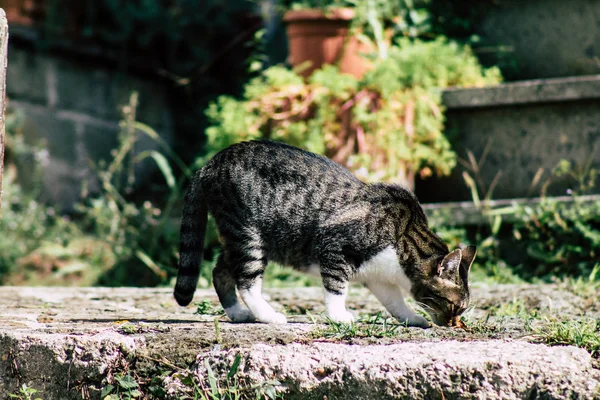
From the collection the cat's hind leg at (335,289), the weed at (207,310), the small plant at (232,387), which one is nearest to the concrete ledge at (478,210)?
the weed at (207,310)

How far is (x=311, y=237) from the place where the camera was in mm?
3252

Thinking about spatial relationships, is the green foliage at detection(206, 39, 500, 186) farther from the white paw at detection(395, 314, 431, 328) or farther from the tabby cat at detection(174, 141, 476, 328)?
the white paw at detection(395, 314, 431, 328)

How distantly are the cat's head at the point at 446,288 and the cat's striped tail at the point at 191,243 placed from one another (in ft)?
2.98

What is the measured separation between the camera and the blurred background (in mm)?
5402

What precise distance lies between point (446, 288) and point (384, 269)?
257 mm

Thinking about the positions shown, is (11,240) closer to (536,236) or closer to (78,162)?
(78,162)

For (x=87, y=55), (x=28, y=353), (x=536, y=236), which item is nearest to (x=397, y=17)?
(x=536, y=236)

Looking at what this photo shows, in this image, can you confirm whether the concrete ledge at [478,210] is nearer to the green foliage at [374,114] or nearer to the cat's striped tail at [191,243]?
the green foliage at [374,114]

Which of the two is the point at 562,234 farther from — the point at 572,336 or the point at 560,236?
the point at 572,336

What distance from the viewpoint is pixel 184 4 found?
7727 millimetres

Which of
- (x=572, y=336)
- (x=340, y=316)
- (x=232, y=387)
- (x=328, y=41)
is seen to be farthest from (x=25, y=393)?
(x=328, y=41)


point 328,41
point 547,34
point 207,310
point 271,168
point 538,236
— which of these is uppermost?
point 547,34

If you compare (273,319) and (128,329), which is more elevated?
(128,329)

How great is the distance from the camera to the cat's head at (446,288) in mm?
3164
